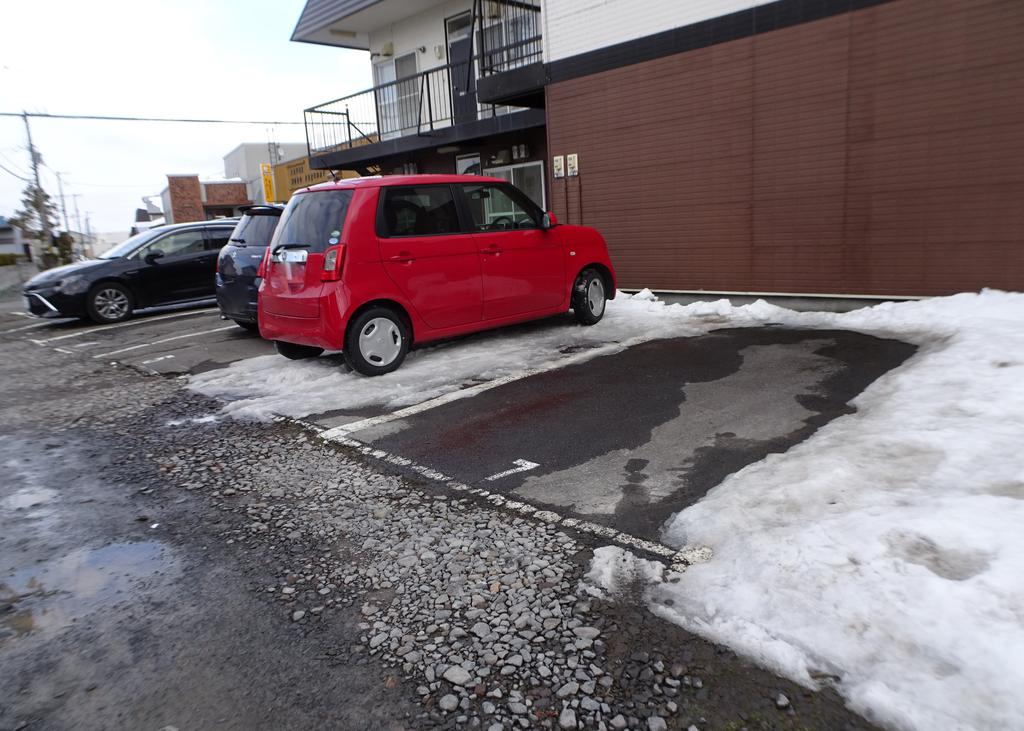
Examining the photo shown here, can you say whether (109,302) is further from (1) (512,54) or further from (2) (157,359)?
(1) (512,54)

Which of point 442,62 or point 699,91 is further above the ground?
point 442,62

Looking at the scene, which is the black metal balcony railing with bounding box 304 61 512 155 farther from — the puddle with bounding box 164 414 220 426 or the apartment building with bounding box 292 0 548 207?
the puddle with bounding box 164 414 220 426

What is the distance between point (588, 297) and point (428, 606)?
6018mm

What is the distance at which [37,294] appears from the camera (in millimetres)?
11180

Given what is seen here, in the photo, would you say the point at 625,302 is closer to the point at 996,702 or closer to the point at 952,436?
the point at 952,436

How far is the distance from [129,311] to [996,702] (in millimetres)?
12678

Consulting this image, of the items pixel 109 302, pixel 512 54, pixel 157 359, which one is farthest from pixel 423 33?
pixel 157 359

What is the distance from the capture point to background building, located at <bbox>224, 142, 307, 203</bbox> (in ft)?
131

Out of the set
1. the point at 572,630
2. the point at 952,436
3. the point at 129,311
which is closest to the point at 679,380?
the point at 952,436

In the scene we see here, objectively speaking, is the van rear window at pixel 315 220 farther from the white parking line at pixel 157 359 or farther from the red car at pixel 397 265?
the white parking line at pixel 157 359

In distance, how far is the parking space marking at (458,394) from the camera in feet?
17.2

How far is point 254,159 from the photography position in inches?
1729

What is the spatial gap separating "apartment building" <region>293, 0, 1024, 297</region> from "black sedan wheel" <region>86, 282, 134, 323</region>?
7054 mm

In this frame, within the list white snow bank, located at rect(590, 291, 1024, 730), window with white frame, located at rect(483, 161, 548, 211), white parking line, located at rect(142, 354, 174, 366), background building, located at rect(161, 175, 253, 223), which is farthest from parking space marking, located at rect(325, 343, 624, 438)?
background building, located at rect(161, 175, 253, 223)
